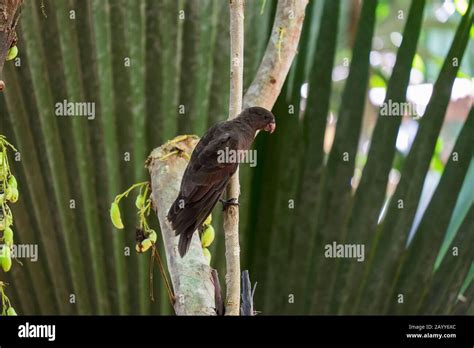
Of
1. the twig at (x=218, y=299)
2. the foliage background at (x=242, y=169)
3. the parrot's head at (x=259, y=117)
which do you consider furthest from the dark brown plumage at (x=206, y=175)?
the foliage background at (x=242, y=169)

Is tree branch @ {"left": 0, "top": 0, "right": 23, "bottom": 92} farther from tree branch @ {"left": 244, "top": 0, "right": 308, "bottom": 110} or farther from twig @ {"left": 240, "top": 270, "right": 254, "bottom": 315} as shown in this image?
tree branch @ {"left": 244, "top": 0, "right": 308, "bottom": 110}

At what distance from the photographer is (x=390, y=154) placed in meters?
1.62

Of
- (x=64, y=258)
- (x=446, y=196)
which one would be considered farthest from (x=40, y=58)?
(x=446, y=196)

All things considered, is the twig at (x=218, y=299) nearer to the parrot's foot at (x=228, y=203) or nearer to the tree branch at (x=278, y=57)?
the parrot's foot at (x=228, y=203)

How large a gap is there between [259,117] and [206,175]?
0.19 meters

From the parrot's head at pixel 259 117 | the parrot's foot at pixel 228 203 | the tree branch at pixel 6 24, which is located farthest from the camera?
the parrot's head at pixel 259 117

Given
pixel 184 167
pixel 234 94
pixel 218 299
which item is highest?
pixel 234 94

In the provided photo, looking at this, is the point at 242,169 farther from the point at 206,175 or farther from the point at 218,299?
the point at 218,299

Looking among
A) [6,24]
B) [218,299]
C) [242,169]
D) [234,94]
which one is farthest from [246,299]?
[242,169]

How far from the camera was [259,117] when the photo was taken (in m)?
1.37

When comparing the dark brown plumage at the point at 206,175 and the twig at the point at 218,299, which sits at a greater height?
the dark brown plumage at the point at 206,175

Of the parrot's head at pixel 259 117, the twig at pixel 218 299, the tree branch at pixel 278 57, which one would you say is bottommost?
the twig at pixel 218 299

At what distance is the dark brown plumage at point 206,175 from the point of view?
121cm

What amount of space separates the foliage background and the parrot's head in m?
0.24
